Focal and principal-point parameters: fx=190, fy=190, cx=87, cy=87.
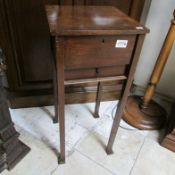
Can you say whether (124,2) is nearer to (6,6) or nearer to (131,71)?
(131,71)

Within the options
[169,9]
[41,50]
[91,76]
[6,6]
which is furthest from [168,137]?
[6,6]

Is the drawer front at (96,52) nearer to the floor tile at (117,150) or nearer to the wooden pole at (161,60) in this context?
the wooden pole at (161,60)

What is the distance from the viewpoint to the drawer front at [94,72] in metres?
0.82

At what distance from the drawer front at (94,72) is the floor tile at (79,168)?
0.57 meters

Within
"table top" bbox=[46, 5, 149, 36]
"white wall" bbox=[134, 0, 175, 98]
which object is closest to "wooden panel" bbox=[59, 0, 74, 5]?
"table top" bbox=[46, 5, 149, 36]

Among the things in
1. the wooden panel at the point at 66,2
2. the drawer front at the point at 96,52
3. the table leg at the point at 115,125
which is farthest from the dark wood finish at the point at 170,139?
the wooden panel at the point at 66,2

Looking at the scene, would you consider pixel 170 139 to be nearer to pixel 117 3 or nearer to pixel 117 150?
pixel 117 150

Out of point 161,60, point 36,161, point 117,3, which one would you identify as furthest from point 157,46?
point 36,161

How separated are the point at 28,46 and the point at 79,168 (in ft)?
2.63

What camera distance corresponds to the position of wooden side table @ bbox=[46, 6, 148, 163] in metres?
0.71

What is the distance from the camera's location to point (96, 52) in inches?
30.6

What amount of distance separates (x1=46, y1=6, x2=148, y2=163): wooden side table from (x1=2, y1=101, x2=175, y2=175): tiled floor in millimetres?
375

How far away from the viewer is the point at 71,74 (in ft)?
2.70

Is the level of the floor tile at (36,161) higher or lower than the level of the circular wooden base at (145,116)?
lower
